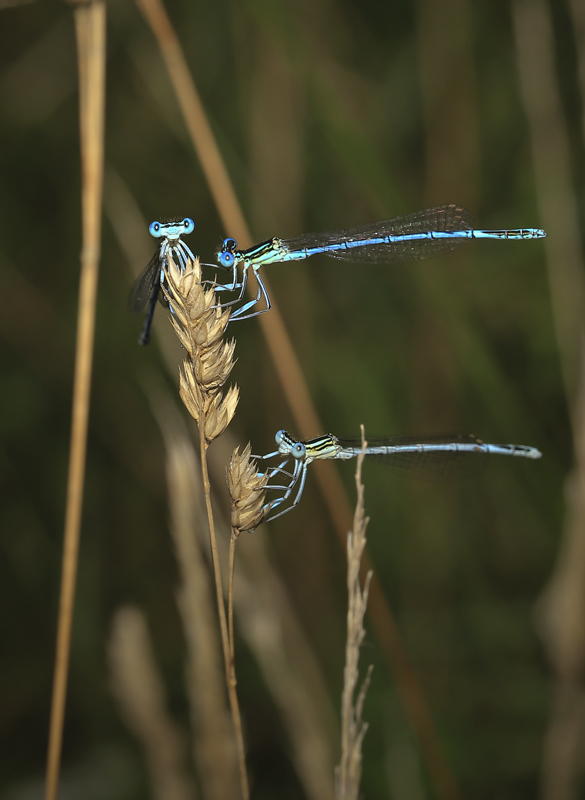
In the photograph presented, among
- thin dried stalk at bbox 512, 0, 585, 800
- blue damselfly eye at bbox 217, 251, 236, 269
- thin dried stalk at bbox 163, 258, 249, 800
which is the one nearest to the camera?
thin dried stalk at bbox 163, 258, 249, 800

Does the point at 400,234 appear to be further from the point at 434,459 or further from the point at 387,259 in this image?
the point at 434,459

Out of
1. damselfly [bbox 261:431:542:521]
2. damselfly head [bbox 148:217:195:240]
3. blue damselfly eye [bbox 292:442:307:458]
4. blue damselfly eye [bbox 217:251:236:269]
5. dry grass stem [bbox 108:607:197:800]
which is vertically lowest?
dry grass stem [bbox 108:607:197:800]

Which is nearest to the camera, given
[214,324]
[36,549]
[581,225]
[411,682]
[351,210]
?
[214,324]

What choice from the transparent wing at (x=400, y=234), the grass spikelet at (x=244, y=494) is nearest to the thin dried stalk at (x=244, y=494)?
the grass spikelet at (x=244, y=494)

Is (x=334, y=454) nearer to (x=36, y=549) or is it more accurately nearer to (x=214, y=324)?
(x=214, y=324)

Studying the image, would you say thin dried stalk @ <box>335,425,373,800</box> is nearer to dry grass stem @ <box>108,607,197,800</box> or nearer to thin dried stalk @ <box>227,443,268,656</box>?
thin dried stalk @ <box>227,443,268,656</box>

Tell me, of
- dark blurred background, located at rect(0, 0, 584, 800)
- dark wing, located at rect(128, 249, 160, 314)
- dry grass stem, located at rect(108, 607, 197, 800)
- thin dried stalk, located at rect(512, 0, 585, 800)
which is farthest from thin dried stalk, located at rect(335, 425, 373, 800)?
dark blurred background, located at rect(0, 0, 584, 800)

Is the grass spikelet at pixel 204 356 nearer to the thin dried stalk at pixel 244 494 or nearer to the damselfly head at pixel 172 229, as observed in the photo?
the thin dried stalk at pixel 244 494

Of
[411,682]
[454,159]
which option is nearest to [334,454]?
[411,682]
